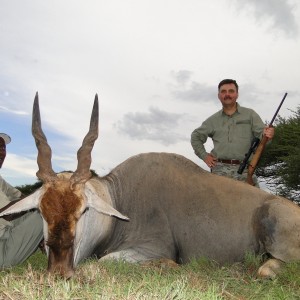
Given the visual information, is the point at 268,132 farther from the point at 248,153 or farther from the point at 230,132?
the point at 230,132

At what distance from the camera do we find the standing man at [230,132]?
25.0ft

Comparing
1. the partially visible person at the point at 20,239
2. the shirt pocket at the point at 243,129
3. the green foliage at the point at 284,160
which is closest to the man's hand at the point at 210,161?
the shirt pocket at the point at 243,129

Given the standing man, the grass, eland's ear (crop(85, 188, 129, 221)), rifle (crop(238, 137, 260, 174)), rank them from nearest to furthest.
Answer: the grass → eland's ear (crop(85, 188, 129, 221)) → rifle (crop(238, 137, 260, 174)) → the standing man

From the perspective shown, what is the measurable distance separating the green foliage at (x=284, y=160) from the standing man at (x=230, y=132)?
14.6m

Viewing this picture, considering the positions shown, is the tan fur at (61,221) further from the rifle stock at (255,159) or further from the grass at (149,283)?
the rifle stock at (255,159)

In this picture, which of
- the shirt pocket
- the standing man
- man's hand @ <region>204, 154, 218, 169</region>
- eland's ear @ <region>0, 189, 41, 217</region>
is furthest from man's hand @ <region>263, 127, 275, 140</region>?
eland's ear @ <region>0, 189, 41, 217</region>

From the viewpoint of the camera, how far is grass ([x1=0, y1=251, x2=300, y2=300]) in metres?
3.14

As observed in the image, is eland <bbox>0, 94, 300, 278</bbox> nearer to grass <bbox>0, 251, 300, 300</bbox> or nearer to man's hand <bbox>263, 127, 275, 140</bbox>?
grass <bbox>0, 251, 300, 300</bbox>

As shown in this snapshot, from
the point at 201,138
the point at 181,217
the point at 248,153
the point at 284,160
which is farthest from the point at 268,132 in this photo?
the point at 284,160

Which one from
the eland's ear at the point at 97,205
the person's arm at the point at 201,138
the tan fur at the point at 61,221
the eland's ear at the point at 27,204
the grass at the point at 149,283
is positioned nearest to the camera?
the grass at the point at 149,283

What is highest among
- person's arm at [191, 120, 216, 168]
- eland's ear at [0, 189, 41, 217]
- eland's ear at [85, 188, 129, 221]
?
person's arm at [191, 120, 216, 168]

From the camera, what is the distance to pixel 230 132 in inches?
302

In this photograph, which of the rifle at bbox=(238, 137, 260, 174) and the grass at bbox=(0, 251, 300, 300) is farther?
the rifle at bbox=(238, 137, 260, 174)

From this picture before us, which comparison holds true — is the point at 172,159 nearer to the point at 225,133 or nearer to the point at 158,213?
the point at 158,213
